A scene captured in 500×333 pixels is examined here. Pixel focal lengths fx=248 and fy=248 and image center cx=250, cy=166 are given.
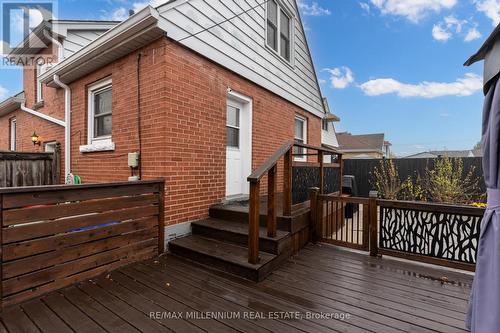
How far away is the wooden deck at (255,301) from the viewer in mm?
2080

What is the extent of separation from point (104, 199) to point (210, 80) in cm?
252

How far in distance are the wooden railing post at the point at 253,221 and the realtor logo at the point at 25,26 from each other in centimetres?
707

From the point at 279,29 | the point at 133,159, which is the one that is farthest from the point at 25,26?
the point at 279,29

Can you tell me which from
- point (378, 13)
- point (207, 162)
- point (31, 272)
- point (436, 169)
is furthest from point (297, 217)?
point (378, 13)

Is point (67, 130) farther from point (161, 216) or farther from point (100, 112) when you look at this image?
point (161, 216)

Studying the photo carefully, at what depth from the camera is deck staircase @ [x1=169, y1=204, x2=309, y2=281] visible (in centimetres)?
299

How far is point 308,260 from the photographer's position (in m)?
3.44

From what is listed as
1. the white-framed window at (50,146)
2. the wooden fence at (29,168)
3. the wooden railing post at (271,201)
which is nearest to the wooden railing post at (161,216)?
the wooden railing post at (271,201)

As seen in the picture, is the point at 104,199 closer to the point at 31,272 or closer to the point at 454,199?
the point at 31,272

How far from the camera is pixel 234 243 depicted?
11.6 ft

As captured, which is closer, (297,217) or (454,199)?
(297,217)

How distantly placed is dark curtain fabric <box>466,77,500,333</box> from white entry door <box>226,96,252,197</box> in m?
3.94

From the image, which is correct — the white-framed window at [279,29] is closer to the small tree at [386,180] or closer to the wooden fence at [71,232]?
the wooden fence at [71,232]

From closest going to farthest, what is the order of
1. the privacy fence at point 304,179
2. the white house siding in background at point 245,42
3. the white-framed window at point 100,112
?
the white house siding in background at point 245,42 → the privacy fence at point 304,179 → the white-framed window at point 100,112
